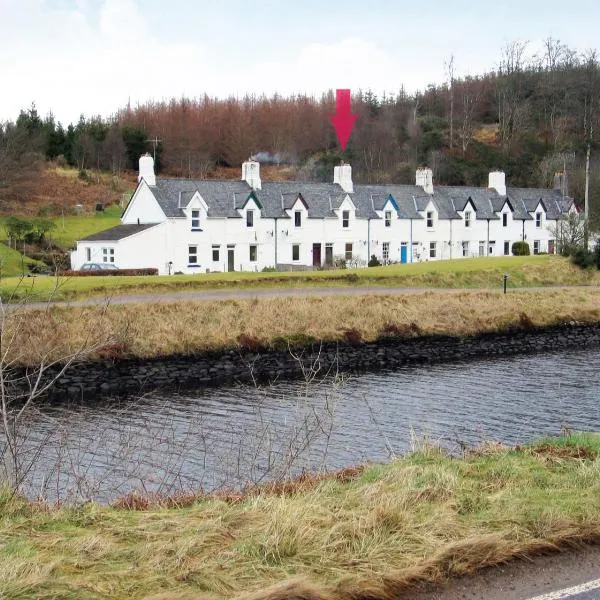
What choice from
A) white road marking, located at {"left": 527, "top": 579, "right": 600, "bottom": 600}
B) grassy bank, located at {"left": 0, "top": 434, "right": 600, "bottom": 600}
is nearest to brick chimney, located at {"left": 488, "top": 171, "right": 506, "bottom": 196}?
grassy bank, located at {"left": 0, "top": 434, "right": 600, "bottom": 600}

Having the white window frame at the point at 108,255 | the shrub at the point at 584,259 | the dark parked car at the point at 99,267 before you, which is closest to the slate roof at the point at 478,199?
the shrub at the point at 584,259

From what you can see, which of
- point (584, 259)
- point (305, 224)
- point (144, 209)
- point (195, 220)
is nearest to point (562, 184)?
point (584, 259)

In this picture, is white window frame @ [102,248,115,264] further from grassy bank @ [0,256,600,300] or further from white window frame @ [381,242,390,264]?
white window frame @ [381,242,390,264]

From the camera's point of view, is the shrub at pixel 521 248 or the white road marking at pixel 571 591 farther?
the shrub at pixel 521 248

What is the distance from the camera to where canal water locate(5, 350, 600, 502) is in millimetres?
14219

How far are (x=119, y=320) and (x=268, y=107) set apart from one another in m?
107

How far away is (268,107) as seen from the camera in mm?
131250

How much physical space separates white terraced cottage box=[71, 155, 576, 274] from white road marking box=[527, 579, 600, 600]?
158 ft

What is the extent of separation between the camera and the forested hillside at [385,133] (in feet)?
314

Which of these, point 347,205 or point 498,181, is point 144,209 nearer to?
point 347,205

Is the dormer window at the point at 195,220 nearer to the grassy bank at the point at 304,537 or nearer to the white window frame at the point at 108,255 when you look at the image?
the white window frame at the point at 108,255

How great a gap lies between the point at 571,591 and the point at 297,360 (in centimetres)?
2171

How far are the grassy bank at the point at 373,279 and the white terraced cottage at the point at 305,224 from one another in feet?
33.7

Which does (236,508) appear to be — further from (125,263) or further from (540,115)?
(540,115)
